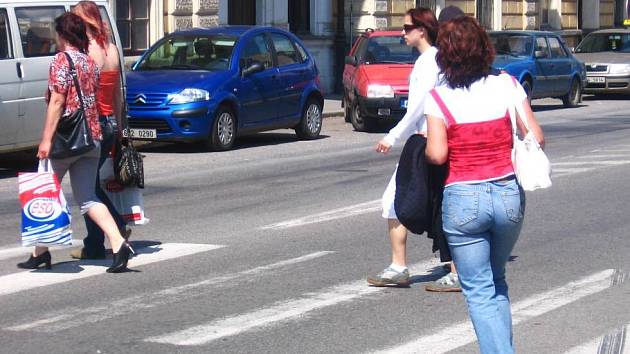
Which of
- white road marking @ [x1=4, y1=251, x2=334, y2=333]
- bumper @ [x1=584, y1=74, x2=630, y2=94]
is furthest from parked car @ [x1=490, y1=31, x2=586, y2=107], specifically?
white road marking @ [x1=4, y1=251, x2=334, y2=333]

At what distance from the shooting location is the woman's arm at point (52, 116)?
8.40 meters

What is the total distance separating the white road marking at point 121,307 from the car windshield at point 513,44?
58.9 feet

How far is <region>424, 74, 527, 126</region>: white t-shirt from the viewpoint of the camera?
545 centimetres

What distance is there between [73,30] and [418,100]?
98.5 inches

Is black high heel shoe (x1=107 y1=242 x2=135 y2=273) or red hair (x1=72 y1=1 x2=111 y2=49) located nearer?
black high heel shoe (x1=107 y1=242 x2=135 y2=273)

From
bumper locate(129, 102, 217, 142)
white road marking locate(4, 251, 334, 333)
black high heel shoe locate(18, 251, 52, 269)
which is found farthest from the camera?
bumper locate(129, 102, 217, 142)

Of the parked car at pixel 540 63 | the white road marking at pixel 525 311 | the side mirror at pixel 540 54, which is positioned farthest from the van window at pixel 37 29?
the side mirror at pixel 540 54

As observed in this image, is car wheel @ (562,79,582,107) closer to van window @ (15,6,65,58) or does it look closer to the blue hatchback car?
the blue hatchback car

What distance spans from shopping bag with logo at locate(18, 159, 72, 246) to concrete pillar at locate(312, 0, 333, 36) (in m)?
22.0

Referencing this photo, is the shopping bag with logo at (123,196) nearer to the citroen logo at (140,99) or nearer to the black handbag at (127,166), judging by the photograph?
the black handbag at (127,166)

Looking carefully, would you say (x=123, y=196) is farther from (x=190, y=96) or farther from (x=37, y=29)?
(x=190, y=96)

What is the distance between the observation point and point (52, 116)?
27.6ft

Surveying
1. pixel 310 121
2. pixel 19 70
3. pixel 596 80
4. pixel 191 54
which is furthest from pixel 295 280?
pixel 596 80

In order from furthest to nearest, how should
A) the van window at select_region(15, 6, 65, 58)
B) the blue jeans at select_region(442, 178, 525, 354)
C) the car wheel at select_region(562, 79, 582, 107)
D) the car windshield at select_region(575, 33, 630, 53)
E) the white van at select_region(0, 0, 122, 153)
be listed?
the car windshield at select_region(575, 33, 630, 53) → the car wheel at select_region(562, 79, 582, 107) → the van window at select_region(15, 6, 65, 58) → the white van at select_region(0, 0, 122, 153) → the blue jeans at select_region(442, 178, 525, 354)
